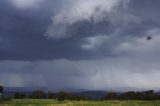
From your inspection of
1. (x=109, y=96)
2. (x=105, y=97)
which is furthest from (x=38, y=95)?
(x=109, y=96)

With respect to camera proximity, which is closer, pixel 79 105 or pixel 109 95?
pixel 79 105

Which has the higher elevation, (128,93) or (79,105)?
(128,93)

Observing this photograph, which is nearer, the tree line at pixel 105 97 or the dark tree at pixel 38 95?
the tree line at pixel 105 97

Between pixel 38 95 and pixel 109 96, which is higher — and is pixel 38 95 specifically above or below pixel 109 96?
above

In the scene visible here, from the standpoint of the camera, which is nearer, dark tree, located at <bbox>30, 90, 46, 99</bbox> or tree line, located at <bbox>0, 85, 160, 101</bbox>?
tree line, located at <bbox>0, 85, 160, 101</bbox>

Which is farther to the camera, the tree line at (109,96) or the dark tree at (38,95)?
the dark tree at (38,95)

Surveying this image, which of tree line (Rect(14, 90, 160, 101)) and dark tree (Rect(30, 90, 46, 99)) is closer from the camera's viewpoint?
tree line (Rect(14, 90, 160, 101))

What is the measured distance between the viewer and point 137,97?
490 feet

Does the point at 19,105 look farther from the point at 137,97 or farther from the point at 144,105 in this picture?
the point at 137,97

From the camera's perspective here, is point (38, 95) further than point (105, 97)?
No

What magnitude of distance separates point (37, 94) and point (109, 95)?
2799cm

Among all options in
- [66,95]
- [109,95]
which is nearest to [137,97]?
[109,95]

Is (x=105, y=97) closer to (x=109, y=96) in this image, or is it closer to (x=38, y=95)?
(x=109, y=96)

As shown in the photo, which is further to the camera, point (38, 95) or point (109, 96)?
point (109, 96)
